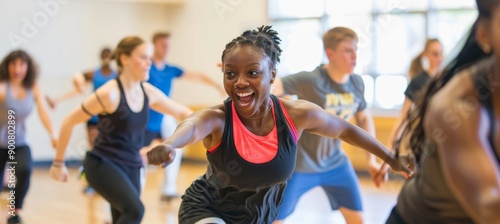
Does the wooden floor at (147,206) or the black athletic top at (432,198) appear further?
the wooden floor at (147,206)

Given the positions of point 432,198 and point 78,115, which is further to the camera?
point 78,115

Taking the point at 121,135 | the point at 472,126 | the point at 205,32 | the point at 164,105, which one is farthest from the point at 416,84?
the point at 205,32

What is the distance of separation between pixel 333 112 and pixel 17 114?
282 cm

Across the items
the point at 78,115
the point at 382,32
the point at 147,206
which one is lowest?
the point at 147,206

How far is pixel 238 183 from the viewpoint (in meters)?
2.95

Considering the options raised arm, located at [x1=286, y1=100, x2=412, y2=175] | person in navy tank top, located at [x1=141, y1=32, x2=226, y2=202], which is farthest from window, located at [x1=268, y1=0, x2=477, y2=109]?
raised arm, located at [x1=286, y1=100, x2=412, y2=175]

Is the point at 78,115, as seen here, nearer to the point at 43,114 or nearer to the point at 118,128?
the point at 118,128

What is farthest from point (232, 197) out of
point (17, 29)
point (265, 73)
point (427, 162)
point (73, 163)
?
point (73, 163)

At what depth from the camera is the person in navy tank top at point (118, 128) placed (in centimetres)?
448

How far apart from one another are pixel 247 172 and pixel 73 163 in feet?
30.6

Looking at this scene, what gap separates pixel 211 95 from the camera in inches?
450

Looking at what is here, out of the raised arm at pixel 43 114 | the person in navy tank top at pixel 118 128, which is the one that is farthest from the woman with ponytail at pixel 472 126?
the raised arm at pixel 43 114

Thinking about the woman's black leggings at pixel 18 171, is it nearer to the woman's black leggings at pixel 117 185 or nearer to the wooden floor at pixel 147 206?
the wooden floor at pixel 147 206

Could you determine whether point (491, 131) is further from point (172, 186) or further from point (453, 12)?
point (453, 12)
